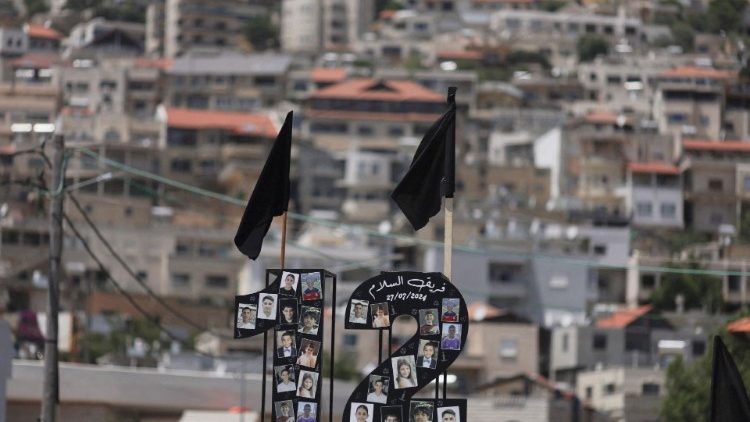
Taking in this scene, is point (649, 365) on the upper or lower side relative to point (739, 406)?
lower

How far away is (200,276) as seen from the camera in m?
124

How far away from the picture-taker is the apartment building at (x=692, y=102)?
550ft

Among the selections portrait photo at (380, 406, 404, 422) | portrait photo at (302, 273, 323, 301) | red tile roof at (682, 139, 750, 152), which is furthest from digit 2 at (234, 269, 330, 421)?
red tile roof at (682, 139, 750, 152)

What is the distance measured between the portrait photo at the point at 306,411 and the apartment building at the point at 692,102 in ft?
451

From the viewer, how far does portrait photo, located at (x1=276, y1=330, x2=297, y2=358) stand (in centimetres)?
2862

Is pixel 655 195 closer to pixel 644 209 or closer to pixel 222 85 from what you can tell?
pixel 644 209

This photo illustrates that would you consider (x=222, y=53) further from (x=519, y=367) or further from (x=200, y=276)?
(x=519, y=367)

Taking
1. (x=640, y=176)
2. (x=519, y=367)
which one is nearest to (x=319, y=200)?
(x=640, y=176)

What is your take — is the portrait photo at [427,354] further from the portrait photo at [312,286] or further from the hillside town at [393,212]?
the hillside town at [393,212]

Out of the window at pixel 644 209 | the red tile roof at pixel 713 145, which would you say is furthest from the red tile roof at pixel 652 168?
the red tile roof at pixel 713 145

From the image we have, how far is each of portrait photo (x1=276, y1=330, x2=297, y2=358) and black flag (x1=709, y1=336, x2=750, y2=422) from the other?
4.43m

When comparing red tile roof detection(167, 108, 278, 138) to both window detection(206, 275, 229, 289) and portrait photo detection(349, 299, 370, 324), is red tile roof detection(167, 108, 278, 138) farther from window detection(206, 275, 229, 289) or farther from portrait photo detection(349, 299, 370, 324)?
portrait photo detection(349, 299, 370, 324)

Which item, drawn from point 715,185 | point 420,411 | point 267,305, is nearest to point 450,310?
point 420,411

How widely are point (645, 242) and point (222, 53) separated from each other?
52459 millimetres
